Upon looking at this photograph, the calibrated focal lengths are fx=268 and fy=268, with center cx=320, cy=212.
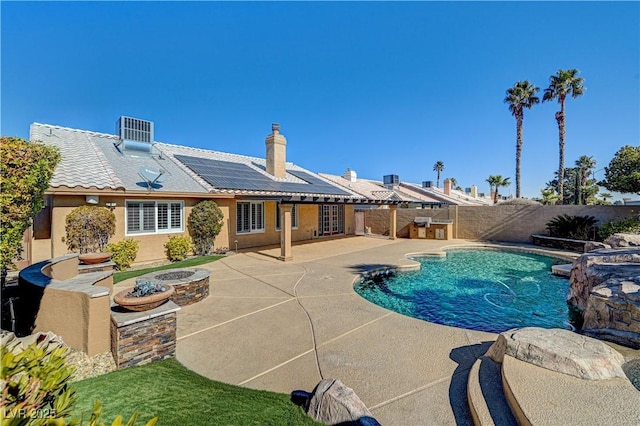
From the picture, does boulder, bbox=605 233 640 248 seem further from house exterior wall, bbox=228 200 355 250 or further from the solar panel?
house exterior wall, bbox=228 200 355 250

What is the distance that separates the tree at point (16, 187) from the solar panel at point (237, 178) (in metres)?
10.5

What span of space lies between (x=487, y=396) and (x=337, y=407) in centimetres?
191

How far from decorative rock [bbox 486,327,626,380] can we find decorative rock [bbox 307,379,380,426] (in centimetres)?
235

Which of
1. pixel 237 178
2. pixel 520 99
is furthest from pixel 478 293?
pixel 520 99

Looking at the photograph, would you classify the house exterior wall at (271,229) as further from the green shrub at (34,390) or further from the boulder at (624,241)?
the boulder at (624,241)

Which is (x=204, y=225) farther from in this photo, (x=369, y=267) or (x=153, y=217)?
(x=369, y=267)

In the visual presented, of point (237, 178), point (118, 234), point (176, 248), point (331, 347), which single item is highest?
point (237, 178)

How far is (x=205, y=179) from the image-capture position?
15.0 m

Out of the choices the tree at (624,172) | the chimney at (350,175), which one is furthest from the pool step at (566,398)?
the chimney at (350,175)

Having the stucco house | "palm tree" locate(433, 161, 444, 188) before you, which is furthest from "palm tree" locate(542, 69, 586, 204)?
"palm tree" locate(433, 161, 444, 188)

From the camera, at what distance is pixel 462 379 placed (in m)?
3.92

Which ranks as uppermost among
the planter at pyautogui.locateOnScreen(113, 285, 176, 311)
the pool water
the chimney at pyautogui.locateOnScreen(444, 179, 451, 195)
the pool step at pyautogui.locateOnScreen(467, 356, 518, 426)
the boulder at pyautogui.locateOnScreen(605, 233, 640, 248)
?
the chimney at pyautogui.locateOnScreen(444, 179, 451, 195)

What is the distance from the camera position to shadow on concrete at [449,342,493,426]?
3.29m

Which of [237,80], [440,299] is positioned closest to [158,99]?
[237,80]
